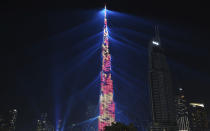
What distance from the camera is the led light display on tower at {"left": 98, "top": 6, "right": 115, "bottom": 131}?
132712mm

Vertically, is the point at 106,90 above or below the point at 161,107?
above

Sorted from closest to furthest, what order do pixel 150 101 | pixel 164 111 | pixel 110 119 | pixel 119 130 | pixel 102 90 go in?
pixel 119 130 < pixel 110 119 < pixel 102 90 < pixel 164 111 < pixel 150 101

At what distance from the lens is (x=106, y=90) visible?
14012 centimetres

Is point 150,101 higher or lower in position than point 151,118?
higher

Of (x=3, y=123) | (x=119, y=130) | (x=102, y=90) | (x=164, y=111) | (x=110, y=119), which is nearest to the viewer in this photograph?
(x=119, y=130)

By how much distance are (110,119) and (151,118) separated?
237 ft

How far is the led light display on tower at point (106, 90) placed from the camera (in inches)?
5225

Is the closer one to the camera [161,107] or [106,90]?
[106,90]

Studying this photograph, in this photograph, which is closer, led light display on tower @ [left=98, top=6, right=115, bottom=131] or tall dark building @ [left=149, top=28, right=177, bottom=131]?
led light display on tower @ [left=98, top=6, right=115, bottom=131]

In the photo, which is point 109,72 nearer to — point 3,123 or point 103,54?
point 103,54

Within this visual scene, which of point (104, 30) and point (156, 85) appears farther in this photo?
point (156, 85)

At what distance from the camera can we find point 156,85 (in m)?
196

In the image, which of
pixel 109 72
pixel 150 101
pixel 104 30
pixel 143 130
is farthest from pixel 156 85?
pixel 104 30

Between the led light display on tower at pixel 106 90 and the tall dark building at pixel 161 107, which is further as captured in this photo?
the tall dark building at pixel 161 107
